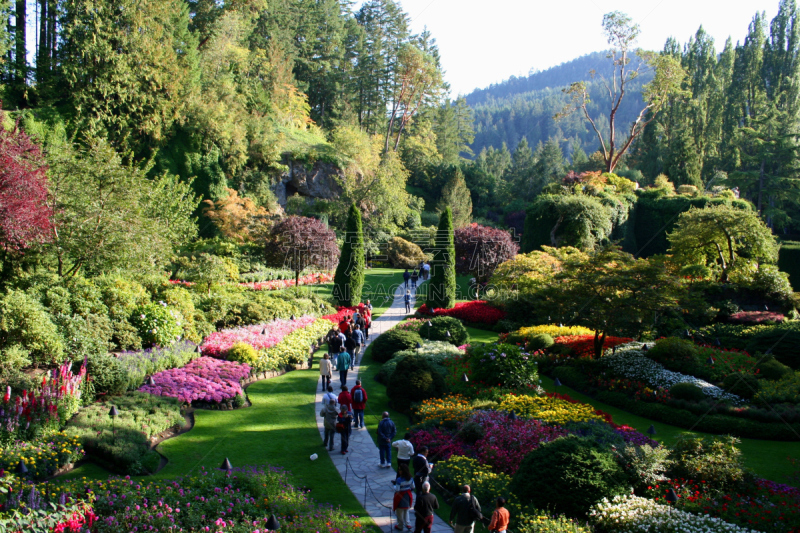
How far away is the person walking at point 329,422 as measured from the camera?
392 inches

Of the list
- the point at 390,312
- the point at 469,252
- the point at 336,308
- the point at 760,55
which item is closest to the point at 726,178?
the point at 760,55

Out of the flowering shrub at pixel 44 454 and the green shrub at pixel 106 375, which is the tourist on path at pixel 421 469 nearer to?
the flowering shrub at pixel 44 454

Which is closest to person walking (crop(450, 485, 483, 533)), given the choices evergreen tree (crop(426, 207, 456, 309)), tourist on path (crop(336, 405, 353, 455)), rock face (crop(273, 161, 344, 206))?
tourist on path (crop(336, 405, 353, 455))

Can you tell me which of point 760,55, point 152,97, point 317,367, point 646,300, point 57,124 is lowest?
point 317,367

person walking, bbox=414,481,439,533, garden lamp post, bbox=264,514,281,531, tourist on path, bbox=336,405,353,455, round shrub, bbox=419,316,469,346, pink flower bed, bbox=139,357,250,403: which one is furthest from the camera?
round shrub, bbox=419,316,469,346

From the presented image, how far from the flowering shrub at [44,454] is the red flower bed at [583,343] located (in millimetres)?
13700

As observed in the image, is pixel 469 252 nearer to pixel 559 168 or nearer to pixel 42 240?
pixel 42 240

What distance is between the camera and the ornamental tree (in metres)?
24.0

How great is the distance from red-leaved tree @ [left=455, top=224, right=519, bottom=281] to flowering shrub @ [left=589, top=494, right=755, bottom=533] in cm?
2004

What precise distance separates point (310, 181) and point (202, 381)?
95.6 feet

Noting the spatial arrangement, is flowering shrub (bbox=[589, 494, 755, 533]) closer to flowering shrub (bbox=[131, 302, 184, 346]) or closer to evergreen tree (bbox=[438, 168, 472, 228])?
flowering shrub (bbox=[131, 302, 184, 346])

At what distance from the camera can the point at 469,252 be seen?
27.3 metres

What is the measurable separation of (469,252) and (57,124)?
875 inches

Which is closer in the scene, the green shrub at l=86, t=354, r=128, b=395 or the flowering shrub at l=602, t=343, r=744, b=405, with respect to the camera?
the green shrub at l=86, t=354, r=128, b=395
